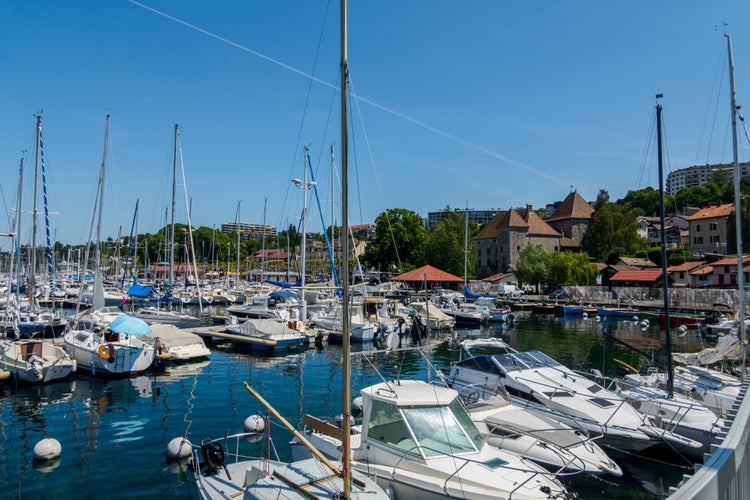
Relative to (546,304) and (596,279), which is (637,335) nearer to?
(546,304)

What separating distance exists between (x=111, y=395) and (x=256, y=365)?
327 inches

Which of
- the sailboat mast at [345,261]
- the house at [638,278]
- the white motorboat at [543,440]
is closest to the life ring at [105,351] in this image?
the white motorboat at [543,440]

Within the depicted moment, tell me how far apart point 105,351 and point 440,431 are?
63.3 ft

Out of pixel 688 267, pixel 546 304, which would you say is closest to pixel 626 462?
pixel 546 304

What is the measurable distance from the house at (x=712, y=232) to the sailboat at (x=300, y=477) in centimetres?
9112

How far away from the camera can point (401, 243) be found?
9406 cm

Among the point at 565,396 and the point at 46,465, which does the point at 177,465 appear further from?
the point at 565,396

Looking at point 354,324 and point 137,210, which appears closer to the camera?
point 354,324

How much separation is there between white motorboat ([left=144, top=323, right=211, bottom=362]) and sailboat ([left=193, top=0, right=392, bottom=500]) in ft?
58.1

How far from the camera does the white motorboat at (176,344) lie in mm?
27234

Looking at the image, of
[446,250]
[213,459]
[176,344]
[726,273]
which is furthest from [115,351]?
[726,273]

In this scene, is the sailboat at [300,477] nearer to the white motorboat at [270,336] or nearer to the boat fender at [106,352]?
the boat fender at [106,352]

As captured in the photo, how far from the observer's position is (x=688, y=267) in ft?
231

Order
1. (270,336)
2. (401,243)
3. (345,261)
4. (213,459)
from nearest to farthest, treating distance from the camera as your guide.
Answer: (345,261) → (213,459) → (270,336) → (401,243)
